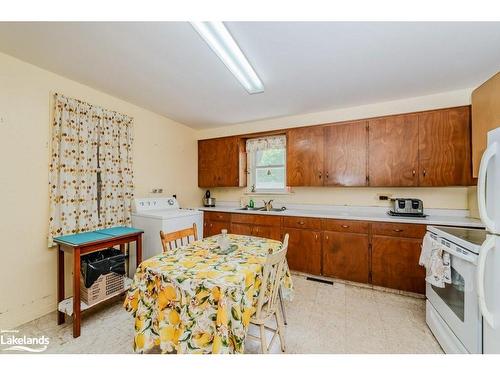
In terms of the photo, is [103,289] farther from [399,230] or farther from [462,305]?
[399,230]

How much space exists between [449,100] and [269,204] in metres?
2.72

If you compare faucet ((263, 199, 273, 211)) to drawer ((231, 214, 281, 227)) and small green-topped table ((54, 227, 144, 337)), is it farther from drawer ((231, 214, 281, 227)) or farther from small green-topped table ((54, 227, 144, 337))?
small green-topped table ((54, 227, 144, 337))

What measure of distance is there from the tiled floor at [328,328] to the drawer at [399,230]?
2.35ft

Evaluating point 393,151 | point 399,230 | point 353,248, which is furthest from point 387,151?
point 353,248

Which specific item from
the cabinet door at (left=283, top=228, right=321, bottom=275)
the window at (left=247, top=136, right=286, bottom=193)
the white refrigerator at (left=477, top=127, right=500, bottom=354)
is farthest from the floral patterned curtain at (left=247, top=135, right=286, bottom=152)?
the white refrigerator at (left=477, top=127, right=500, bottom=354)

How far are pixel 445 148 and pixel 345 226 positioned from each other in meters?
1.47

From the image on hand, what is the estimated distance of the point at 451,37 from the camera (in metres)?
1.60

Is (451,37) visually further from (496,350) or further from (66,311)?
(66,311)

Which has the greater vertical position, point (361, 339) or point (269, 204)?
point (269, 204)

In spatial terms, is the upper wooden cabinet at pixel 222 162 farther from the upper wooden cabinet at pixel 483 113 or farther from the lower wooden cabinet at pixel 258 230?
the upper wooden cabinet at pixel 483 113

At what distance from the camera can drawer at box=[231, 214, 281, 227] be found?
3182mm

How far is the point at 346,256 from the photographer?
272cm

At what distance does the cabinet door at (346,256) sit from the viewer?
2627mm
